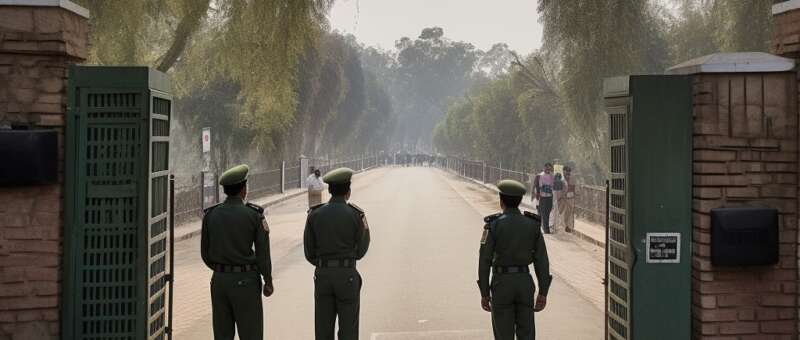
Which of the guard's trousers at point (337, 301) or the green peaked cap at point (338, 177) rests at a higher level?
the green peaked cap at point (338, 177)

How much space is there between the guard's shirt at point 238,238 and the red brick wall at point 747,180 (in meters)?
3.32

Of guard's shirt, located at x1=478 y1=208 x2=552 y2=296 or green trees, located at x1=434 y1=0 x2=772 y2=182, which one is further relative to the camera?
green trees, located at x1=434 y1=0 x2=772 y2=182

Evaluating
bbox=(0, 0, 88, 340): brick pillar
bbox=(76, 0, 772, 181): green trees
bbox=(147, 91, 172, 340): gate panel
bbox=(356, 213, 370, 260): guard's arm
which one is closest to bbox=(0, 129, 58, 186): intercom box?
bbox=(0, 0, 88, 340): brick pillar

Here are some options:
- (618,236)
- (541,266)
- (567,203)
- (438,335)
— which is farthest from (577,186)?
(541,266)

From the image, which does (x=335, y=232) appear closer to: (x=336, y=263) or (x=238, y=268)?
(x=336, y=263)

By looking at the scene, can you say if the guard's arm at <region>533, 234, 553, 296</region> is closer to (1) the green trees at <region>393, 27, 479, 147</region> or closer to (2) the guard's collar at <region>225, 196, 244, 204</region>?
(2) the guard's collar at <region>225, 196, 244, 204</region>

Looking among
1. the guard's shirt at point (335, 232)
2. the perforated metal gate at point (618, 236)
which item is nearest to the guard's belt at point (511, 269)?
the perforated metal gate at point (618, 236)

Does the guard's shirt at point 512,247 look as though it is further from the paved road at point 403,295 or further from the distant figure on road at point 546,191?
the distant figure on road at point 546,191

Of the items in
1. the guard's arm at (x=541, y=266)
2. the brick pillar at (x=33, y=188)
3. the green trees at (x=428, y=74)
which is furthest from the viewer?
the green trees at (x=428, y=74)

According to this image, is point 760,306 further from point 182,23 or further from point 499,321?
point 182,23

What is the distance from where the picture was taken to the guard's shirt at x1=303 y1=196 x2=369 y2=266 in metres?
6.53

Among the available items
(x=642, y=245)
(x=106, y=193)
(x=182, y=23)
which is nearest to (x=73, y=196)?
(x=106, y=193)

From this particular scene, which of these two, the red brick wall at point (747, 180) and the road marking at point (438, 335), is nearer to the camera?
the red brick wall at point (747, 180)

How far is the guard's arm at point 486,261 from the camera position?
6.28 m
